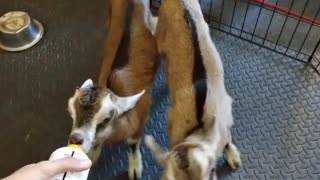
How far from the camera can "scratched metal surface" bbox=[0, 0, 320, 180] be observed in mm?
1807

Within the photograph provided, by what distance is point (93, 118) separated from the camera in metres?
1.33

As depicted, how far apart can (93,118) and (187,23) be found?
513mm

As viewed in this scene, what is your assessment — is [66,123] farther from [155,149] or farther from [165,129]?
[155,149]

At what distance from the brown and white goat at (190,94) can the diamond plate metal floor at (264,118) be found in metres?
0.32

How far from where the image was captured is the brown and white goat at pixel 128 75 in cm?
145

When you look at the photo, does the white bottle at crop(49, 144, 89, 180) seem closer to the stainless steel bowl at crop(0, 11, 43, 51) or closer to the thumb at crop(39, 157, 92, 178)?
the thumb at crop(39, 157, 92, 178)

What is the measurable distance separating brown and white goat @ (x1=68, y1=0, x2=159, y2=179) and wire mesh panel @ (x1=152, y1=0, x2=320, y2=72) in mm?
452

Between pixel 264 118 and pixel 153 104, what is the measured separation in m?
0.52

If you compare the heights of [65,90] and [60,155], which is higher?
[60,155]

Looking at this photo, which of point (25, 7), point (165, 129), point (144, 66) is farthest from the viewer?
point (25, 7)

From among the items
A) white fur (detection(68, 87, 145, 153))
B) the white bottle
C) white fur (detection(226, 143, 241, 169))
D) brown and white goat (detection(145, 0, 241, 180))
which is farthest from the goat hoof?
the white bottle

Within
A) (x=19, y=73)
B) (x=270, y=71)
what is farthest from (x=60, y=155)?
(x=270, y=71)

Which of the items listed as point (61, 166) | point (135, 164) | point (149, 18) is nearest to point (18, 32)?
point (149, 18)

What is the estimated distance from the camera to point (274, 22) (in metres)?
2.19
